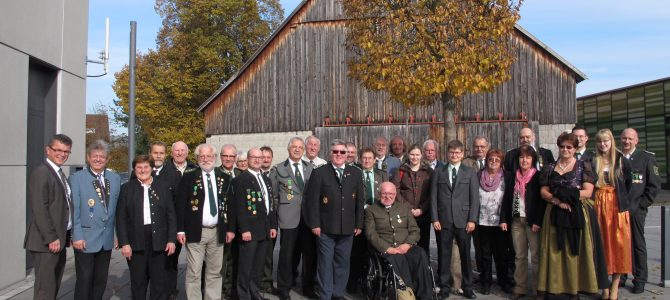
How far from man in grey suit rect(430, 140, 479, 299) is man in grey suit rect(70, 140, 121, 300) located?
3.78 metres

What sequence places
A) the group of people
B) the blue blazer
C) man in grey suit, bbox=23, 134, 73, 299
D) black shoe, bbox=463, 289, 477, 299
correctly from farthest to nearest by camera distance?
black shoe, bbox=463, 289, 477, 299 < the group of people < the blue blazer < man in grey suit, bbox=23, 134, 73, 299

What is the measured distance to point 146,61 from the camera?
102ft

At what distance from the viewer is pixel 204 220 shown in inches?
246

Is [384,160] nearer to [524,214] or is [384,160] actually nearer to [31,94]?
[524,214]

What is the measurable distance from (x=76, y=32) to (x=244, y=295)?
637 cm

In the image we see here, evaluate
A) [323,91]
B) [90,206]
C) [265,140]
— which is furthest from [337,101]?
[90,206]

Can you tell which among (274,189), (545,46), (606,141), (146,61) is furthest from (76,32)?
(146,61)

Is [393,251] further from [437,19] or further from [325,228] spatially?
[437,19]

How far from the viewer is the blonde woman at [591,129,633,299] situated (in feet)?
22.6

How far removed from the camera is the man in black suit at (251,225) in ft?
21.1

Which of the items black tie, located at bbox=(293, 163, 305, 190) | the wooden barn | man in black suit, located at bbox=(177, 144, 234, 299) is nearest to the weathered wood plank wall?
the wooden barn

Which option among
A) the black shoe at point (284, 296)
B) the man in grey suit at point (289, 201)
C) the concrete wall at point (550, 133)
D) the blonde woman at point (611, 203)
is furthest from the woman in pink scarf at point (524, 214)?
the concrete wall at point (550, 133)

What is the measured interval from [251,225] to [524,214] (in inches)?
129

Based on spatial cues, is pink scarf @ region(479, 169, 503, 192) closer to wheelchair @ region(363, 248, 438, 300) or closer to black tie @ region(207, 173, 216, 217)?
wheelchair @ region(363, 248, 438, 300)
